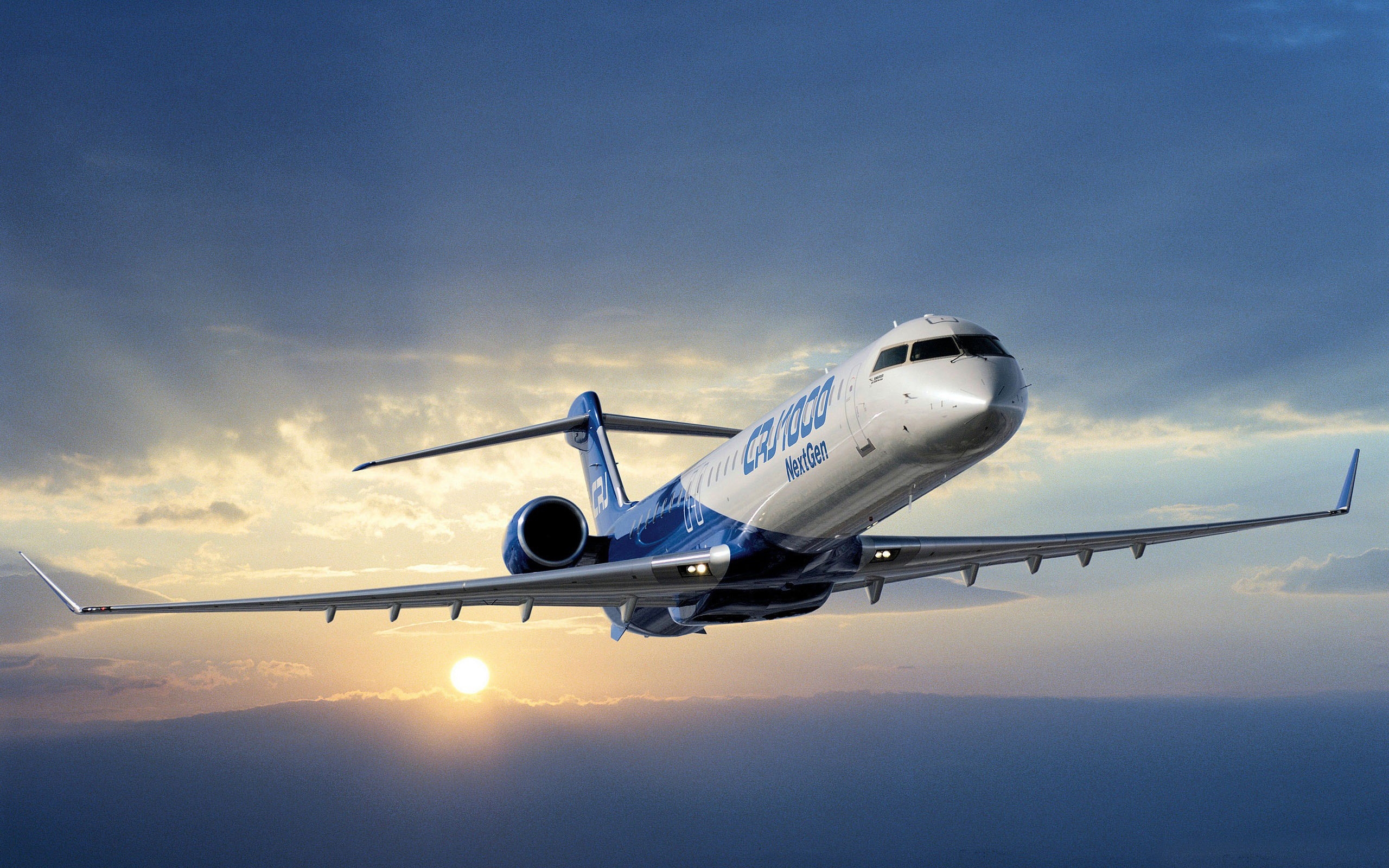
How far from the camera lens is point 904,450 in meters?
13.9

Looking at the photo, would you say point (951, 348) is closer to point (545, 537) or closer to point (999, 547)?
point (999, 547)

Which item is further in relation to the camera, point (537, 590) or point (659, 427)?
point (659, 427)

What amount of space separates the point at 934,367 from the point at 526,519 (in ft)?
41.1

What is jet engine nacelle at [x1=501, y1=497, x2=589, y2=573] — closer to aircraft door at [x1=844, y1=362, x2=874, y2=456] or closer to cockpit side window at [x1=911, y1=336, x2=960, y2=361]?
aircraft door at [x1=844, y1=362, x2=874, y2=456]

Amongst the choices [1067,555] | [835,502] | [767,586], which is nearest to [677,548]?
[767,586]

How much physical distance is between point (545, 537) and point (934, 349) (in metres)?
12.4

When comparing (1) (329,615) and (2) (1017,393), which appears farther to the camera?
(1) (329,615)

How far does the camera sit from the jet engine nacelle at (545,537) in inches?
878

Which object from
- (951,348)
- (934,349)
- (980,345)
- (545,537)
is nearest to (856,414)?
(934,349)

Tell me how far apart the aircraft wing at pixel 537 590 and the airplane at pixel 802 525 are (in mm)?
41

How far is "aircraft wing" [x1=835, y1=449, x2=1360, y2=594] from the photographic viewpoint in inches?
783

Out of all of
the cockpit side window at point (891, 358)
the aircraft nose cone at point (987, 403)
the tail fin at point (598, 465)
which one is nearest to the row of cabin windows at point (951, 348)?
the cockpit side window at point (891, 358)

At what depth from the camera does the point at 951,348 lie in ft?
44.6

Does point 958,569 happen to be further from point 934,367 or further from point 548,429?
point 548,429
